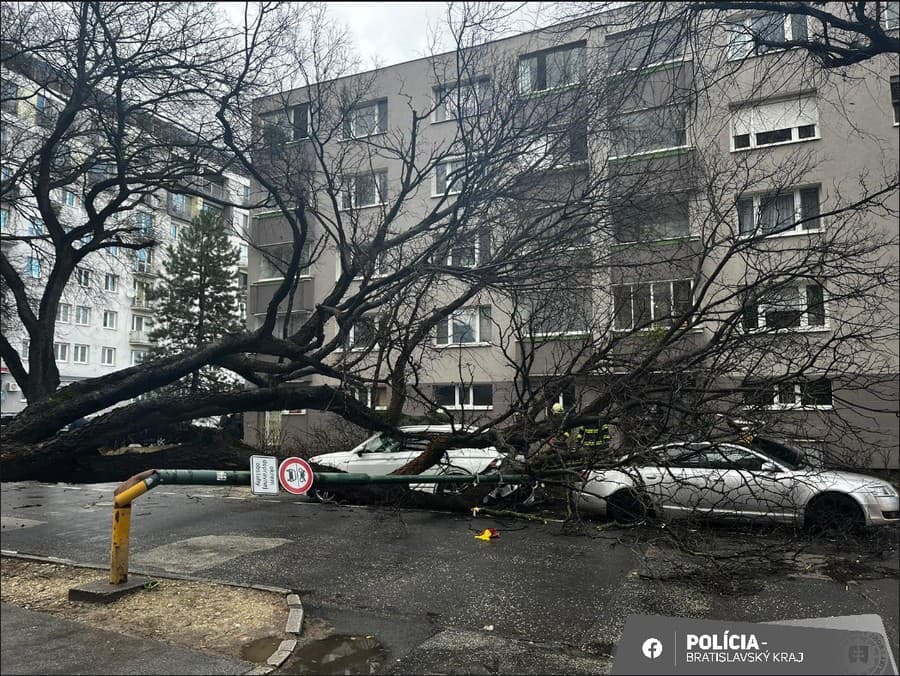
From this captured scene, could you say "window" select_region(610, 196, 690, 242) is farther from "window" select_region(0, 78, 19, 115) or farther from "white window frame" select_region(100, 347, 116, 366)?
"white window frame" select_region(100, 347, 116, 366)

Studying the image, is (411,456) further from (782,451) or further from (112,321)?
(112,321)

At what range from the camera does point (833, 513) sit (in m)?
9.27

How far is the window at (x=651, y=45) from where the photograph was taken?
21.5 feet

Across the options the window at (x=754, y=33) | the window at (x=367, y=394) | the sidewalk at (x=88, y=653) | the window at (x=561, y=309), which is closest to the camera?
the sidewalk at (x=88, y=653)

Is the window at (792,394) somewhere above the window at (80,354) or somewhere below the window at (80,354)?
below

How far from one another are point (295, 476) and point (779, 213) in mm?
6921

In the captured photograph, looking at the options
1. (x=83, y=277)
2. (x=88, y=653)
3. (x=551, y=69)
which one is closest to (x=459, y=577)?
(x=88, y=653)

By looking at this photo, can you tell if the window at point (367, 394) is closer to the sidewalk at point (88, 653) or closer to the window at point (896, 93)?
the sidewalk at point (88, 653)

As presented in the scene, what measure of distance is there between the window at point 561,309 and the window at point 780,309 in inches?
86.3

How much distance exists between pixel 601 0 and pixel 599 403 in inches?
185

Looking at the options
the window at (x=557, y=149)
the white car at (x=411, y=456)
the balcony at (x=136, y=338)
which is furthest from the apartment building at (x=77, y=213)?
the balcony at (x=136, y=338)

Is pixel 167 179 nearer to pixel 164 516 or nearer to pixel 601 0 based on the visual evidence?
pixel 164 516

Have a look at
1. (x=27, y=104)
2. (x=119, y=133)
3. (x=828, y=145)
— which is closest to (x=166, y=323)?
(x=27, y=104)

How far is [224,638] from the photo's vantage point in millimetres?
5113
